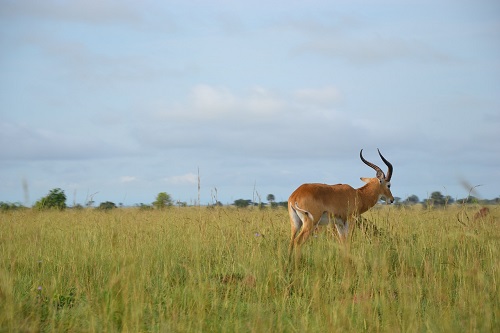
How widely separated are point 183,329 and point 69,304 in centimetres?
174

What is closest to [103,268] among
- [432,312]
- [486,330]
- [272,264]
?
[272,264]

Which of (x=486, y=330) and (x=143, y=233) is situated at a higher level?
(x=143, y=233)

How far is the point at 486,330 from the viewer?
419 centimetres

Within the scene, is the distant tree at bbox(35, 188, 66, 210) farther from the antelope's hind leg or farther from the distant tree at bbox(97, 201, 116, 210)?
the antelope's hind leg

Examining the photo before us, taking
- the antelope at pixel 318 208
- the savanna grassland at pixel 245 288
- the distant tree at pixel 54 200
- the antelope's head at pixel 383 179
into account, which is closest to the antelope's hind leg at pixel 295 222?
the antelope at pixel 318 208

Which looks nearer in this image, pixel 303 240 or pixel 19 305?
pixel 19 305

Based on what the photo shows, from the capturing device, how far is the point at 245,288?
5781 millimetres

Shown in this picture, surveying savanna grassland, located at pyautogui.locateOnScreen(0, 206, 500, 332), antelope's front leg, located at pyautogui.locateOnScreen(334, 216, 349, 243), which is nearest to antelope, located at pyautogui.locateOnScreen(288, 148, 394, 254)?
antelope's front leg, located at pyautogui.locateOnScreen(334, 216, 349, 243)

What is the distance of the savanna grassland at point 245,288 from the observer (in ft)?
14.8

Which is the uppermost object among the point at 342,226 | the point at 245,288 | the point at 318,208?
the point at 318,208

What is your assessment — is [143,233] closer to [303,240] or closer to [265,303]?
[303,240]

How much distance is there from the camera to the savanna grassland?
4.52 meters

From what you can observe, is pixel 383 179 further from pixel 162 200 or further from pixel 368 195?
pixel 162 200

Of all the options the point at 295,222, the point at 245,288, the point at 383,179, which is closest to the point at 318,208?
the point at 295,222
